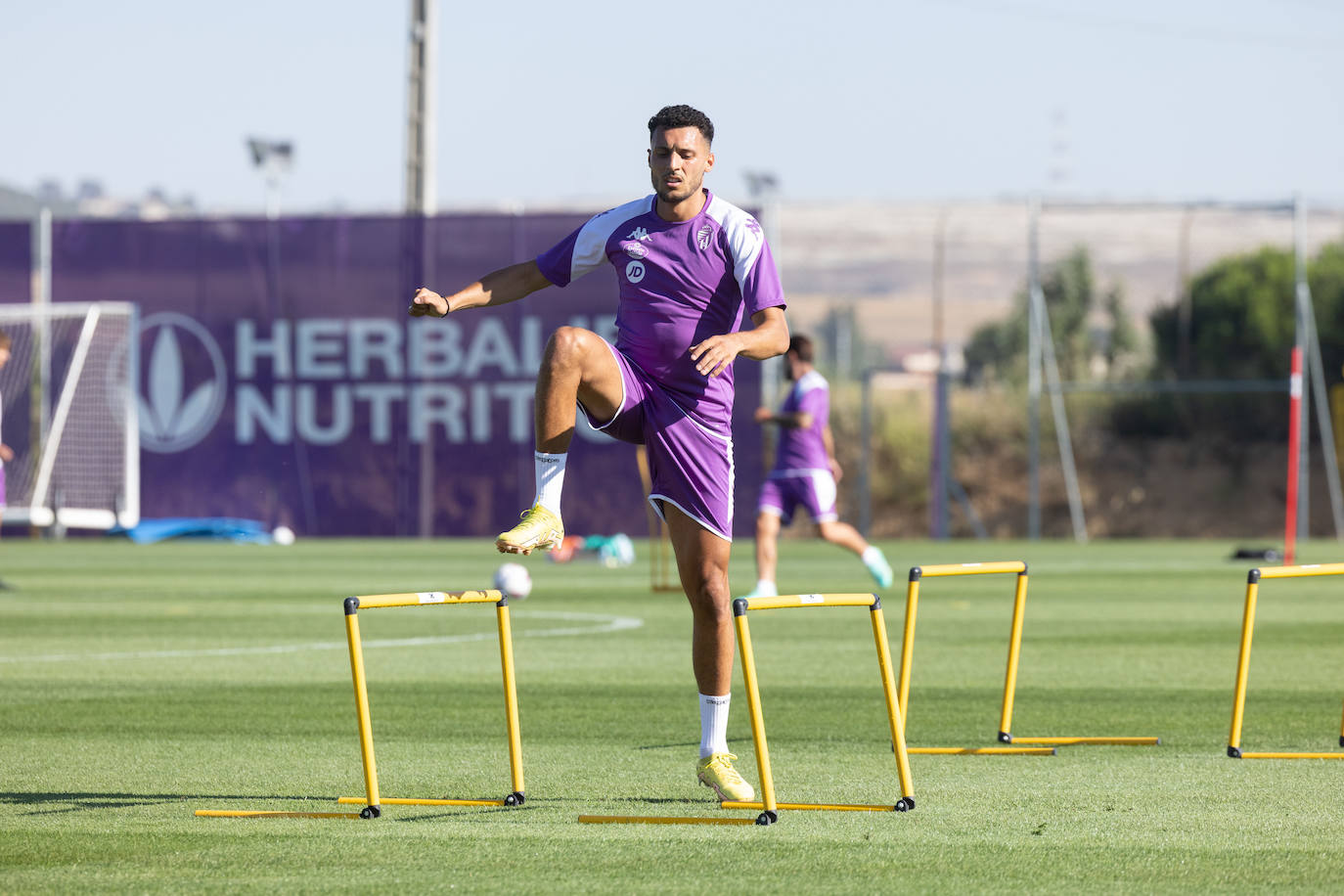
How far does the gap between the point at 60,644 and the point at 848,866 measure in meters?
9.15

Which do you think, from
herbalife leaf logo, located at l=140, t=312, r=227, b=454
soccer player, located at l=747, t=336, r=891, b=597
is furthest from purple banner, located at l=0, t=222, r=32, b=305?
soccer player, located at l=747, t=336, r=891, b=597

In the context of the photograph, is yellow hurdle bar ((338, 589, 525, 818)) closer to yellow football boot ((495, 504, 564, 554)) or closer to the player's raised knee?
yellow football boot ((495, 504, 564, 554))

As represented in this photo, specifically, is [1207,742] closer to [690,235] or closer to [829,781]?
[829,781]

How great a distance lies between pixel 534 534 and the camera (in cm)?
639

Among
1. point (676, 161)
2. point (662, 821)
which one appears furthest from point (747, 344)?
point (662, 821)

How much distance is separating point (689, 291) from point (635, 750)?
7.50ft

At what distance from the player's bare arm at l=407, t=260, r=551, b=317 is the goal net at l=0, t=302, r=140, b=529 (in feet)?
85.2

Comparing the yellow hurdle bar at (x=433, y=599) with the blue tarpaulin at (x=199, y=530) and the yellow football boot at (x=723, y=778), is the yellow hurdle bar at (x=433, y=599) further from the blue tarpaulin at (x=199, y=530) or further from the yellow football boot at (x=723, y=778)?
the blue tarpaulin at (x=199, y=530)

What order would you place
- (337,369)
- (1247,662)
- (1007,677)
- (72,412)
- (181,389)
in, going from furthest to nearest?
(181,389) < (337,369) < (72,412) < (1007,677) < (1247,662)

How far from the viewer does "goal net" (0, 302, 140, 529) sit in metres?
31.8

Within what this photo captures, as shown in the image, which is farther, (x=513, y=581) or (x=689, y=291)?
(x=513, y=581)

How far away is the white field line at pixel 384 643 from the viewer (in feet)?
40.3

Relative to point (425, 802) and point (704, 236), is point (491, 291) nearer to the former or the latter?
point (704, 236)

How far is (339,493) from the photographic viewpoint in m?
32.2
